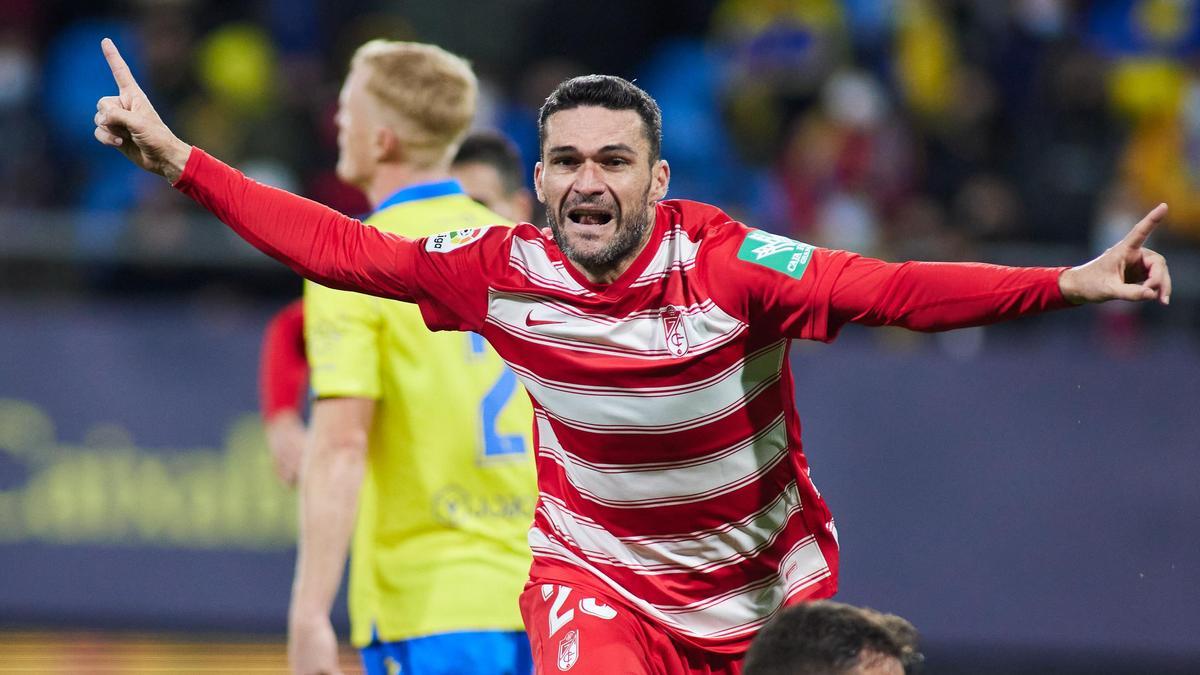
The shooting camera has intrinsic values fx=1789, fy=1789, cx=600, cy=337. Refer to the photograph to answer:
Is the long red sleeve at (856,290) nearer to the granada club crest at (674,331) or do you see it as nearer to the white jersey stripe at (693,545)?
the granada club crest at (674,331)

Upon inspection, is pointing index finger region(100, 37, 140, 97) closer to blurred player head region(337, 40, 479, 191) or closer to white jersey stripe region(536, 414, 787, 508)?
blurred player head region(337, 40, 479, 191)

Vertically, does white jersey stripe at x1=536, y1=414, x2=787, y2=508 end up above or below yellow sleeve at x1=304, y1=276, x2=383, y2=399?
below

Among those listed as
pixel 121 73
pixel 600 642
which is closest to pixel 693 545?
pixel 600 642

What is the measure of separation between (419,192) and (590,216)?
113 centimetres

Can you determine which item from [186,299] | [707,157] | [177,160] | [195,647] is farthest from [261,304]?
[177,160]

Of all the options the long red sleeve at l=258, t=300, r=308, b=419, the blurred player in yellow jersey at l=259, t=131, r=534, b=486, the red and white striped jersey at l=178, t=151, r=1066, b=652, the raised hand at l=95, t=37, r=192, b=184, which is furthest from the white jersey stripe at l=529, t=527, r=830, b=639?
the long red sleeve at l=258, t=300, r=308, b=419

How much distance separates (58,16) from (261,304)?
3421 millimetres

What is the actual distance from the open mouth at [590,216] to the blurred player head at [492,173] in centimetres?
196

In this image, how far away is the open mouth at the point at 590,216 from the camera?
13.2 feet

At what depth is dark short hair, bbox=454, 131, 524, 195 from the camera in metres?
6.08

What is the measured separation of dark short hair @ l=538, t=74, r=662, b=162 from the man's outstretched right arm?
1.55 ft

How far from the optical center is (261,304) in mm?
9734

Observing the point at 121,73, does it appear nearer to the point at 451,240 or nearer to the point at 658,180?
the point at 451,240

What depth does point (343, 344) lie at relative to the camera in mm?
4840
